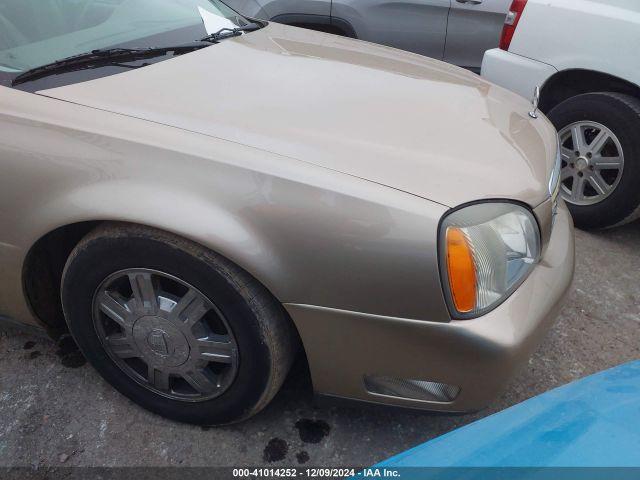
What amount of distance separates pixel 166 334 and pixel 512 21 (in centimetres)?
288

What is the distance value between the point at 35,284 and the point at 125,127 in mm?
701

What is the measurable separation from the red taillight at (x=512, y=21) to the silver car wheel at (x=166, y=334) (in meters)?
2.74

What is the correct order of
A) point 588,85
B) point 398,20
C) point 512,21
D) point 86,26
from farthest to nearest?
1. point 398,20
2. point 512,21
3. point 588,85
4. point 86,26

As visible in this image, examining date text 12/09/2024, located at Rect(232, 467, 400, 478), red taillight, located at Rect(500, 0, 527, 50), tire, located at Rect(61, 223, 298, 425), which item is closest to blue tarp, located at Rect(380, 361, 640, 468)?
tire, located at Rect(61, 223, 298, 425)

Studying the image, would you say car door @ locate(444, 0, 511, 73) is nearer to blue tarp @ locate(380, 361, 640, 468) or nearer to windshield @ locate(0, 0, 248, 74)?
windshield @ locate(0, 0, 248, 74)

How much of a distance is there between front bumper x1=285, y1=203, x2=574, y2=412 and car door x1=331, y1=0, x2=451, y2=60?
3065mm

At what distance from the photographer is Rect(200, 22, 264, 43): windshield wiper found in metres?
2.22

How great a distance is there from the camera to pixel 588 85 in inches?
129

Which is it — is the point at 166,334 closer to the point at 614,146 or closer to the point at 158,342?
the point at 158,342

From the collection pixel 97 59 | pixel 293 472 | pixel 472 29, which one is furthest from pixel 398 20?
pixel 293 472

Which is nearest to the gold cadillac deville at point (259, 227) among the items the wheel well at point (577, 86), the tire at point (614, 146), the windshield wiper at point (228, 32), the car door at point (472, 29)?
the windshield wiper at point (228, 32)

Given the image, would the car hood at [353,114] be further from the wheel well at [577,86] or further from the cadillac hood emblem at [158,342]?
the wheel well at [577,86]

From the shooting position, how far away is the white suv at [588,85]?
300 centimetres

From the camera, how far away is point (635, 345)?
2.43m
